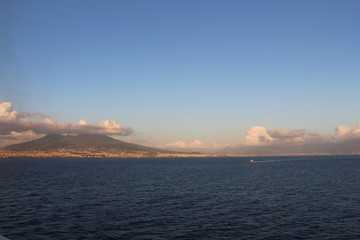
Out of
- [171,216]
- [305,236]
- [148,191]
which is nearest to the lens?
[305,236]

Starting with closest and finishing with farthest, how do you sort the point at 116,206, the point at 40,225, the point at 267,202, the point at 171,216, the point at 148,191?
the point at 40,225 < the point at 171,216 < the point at 116,206 < the point at 267,202 < the point at 148,191

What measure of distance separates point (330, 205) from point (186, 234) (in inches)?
1782

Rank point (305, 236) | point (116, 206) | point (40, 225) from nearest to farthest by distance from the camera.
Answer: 1. point (305, 236)
2. point (40, 225)
3. point (116, 206)

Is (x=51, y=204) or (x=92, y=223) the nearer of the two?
(x=92, y=223)

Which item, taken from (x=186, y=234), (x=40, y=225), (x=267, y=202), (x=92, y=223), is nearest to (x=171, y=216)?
(x=186, y=234)

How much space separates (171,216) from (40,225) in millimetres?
25280

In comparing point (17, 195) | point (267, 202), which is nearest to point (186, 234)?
point (267, 202)

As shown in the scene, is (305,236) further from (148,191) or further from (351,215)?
(148,191)

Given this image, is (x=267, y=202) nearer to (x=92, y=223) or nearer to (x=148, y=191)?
(x=148, y=191)

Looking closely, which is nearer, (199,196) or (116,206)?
(116,206)

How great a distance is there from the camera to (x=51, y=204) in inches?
2798

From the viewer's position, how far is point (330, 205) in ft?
238

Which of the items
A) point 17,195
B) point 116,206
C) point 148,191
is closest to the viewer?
→ point 116,206

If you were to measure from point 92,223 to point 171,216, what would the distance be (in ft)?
52.7
